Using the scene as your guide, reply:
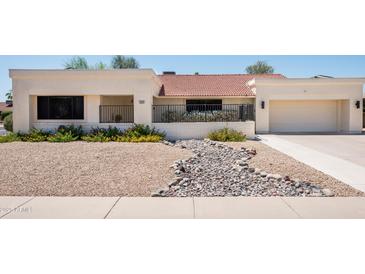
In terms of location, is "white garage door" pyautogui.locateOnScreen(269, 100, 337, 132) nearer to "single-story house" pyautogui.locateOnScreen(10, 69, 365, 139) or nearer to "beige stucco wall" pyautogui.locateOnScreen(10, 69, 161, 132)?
"single-story house" pyautogui.locateOnScreen(10, 69, 365, 139)

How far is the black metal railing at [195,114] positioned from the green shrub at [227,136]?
1487mm

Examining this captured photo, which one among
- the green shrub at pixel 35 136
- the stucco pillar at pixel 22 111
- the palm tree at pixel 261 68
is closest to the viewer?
the green shrub at pixel 35 136

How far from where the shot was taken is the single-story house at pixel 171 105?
18.5 m

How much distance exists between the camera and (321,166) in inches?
394

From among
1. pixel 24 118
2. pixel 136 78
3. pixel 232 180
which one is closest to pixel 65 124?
pixel 24 118

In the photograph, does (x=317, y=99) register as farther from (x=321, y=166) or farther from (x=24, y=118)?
(x=24, y=118)

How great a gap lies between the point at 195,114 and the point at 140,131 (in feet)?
11.4

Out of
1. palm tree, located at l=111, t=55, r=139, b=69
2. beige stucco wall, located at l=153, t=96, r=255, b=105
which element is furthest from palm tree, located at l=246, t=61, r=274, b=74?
beige stucco wall, located at l=153, t=96, r=255, b=105

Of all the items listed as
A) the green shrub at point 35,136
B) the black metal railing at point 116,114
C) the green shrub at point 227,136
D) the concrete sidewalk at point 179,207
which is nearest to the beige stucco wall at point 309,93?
the green shrub at point 227,136

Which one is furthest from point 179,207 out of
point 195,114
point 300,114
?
point 300,114

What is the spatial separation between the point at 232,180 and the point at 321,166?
3.47 meters

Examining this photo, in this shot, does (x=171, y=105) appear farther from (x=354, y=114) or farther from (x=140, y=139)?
(x=354, y=114)

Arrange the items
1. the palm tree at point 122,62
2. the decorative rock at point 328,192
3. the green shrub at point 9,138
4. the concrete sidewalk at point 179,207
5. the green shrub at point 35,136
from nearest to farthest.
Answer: the concrete sidewalk at point 179,207
the decorative rock at point 328,192
the green shrub at point 9,138
the green shrub at point 35,136
the palm tree at point 122,62

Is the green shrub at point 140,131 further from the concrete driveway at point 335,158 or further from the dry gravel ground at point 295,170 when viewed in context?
the dry gravel ground at point 295,170
